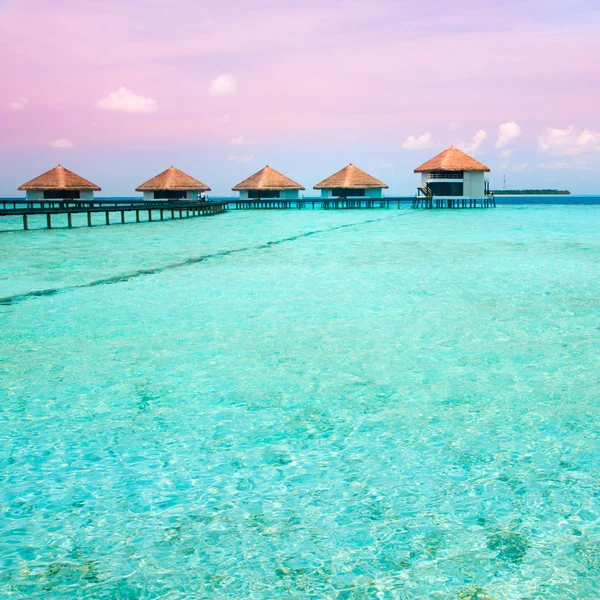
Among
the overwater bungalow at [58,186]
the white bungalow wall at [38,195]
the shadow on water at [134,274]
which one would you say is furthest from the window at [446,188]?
the shadow on water at [134,274]

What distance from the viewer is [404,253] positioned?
17.4 m

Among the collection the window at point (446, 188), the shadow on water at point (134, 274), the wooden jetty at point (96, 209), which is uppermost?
the window at point (446, 188)

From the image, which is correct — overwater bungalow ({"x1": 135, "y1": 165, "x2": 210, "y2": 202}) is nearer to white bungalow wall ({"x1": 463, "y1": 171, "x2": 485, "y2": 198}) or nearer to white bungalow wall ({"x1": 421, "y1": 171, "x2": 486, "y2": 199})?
white bungalow wall ({"x1": 421, "y1": 171, "x2": 486, "y2": 199})

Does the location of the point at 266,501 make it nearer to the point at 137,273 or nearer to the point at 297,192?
the point at 137,273

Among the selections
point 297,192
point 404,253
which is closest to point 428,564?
point 404,253

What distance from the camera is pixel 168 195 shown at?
4488 centimetres

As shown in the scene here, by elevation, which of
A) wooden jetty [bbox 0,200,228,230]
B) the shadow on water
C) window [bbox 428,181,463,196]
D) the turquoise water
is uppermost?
window [bbox 428,181,463,196]

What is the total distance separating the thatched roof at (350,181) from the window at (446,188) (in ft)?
11.5

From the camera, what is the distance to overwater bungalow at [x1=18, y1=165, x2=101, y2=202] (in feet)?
134

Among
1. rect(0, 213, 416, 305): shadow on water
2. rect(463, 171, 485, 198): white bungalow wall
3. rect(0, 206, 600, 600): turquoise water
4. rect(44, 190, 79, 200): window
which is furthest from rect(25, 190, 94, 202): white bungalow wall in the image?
rect(0, 206, 600, 600): turquoise water

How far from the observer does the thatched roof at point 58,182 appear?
A: 40.8 metres

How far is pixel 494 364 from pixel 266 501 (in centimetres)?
340

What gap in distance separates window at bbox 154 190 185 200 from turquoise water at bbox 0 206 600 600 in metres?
36.0

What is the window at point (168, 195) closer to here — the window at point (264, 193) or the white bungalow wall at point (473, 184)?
the window at point (264, 193)
